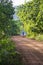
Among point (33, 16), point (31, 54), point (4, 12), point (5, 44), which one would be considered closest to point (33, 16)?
point (33, 16)

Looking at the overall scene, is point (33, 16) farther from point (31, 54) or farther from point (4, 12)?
point (4, 12)

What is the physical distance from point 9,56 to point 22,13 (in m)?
33.9

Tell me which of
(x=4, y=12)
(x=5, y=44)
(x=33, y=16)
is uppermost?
(x=4, y=12)

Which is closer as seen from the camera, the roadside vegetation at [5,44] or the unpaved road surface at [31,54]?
the roadside vegetation at [5,44]

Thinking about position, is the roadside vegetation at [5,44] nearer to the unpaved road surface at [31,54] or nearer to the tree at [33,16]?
the unpaved road surface at [31,54]

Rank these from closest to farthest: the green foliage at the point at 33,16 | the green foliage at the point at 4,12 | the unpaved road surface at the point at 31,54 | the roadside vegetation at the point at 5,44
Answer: the roadside vegetation at the point at 5,44 → the unpaved road surface at the point at 31,54 → the green foliage at the point at 4,12 → the green foliage at the point at 33,16

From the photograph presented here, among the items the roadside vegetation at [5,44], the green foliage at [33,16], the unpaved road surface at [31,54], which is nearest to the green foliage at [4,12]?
the roadside vegetation at [5,44]

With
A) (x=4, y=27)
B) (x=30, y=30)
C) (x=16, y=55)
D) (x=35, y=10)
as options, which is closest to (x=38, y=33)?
(x=30, y=30)

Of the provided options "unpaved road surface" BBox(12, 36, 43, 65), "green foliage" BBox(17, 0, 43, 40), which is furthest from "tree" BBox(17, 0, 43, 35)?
"unpaved road surface" BBox(12, 36, 43, 65)

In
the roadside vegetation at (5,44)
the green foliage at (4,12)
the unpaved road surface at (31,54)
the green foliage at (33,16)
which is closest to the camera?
the roadside vegetation at (5,44)

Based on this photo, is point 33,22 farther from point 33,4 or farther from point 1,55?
point 1,55

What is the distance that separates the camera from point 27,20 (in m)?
45.5

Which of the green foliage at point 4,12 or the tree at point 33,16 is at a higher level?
the green foliage at point 4,12

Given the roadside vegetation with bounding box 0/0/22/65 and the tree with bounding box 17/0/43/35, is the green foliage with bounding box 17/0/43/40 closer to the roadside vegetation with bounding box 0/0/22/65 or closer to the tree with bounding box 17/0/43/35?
the tree with bounding box 17/0/43/35
